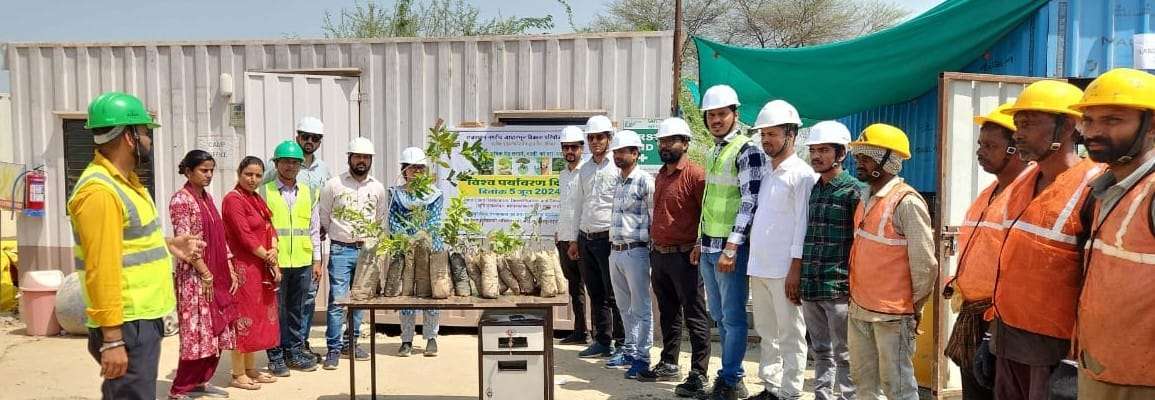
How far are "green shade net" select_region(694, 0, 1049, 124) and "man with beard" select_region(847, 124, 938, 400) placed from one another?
6.24 ft

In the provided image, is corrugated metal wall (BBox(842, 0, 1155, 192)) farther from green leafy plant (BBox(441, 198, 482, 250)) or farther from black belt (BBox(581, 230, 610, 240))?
green leafy plant (BBox(441, 198, 482, 250))

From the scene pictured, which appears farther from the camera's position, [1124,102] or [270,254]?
[270,254]

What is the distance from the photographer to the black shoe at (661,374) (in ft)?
18.6

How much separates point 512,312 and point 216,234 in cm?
206

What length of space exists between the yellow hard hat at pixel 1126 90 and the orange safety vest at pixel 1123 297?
0.71 ft

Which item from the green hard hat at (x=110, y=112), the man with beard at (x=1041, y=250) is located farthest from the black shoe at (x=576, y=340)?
the green hard hat at (x=110, y=112)

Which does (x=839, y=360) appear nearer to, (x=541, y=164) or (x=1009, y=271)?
(x=1009, y=271)

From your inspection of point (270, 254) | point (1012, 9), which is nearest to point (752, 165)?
point (1012, 9)

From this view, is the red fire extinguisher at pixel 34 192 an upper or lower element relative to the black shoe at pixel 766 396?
upper

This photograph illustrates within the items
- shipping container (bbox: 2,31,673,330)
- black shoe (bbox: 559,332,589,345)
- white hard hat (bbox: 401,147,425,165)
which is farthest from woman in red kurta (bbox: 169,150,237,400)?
black shoe (bbox: 559,332,589,345)

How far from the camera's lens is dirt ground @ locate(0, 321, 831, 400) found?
543 cm

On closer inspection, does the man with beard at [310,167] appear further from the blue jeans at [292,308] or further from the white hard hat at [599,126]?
the white hard hat at [599,126]

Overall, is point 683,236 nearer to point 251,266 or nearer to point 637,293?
point 637,293

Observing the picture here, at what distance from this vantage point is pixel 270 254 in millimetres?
5535
